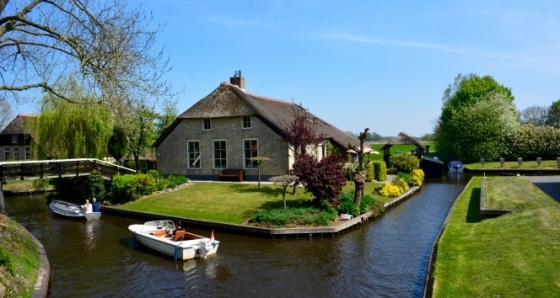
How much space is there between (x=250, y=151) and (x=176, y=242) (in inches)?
613

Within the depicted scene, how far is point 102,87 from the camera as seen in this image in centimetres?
1238

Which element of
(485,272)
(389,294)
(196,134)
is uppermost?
(196,134)

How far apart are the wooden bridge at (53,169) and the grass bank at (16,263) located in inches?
402

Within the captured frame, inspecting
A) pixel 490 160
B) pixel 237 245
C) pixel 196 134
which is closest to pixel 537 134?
pixel 490 160

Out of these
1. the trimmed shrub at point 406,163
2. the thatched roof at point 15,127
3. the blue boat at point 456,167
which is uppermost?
the thatched roof at point 15,127

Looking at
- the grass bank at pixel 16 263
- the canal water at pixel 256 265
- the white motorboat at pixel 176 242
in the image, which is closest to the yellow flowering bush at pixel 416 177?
the canal water at pixel 256 265

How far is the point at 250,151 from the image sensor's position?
102ft

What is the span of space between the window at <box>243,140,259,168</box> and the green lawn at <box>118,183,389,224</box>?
2.65 m

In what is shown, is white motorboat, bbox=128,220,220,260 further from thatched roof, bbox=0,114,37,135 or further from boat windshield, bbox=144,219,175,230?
thatched roof, bbox=0,114,37,135

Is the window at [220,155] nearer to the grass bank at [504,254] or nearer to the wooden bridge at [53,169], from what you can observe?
the wooden bridge at [53,169]

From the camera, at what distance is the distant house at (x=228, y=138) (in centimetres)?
3025

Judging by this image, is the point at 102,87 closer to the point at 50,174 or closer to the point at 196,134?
the point at 50,174

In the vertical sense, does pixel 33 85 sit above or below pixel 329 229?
above

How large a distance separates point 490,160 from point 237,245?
153ft
